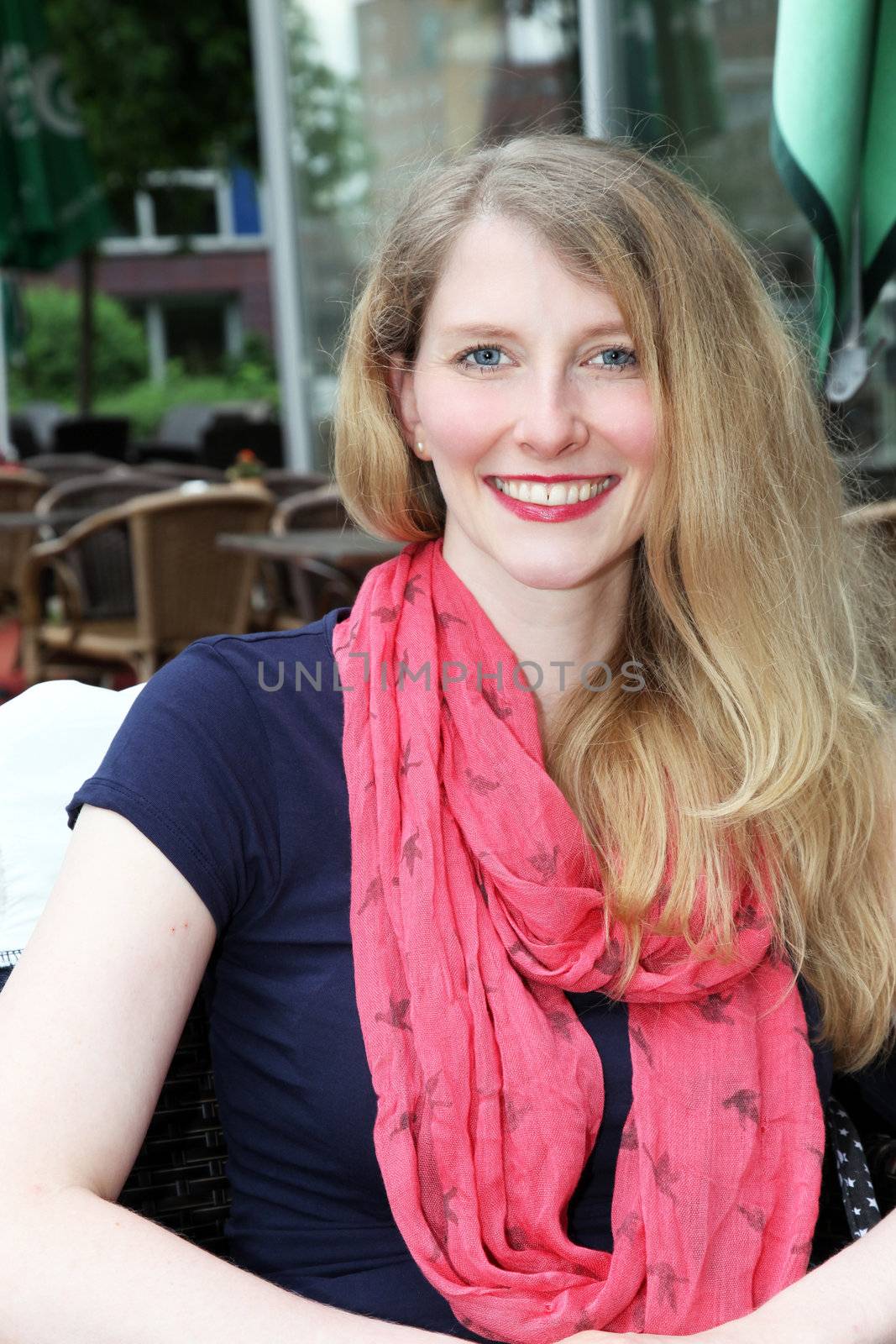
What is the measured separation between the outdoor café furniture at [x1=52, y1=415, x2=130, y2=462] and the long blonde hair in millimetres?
12223

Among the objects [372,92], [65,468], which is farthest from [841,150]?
[65,468]

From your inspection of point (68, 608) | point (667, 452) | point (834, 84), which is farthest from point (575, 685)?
point (68, 608)

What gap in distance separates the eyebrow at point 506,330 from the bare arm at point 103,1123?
0.59 metres

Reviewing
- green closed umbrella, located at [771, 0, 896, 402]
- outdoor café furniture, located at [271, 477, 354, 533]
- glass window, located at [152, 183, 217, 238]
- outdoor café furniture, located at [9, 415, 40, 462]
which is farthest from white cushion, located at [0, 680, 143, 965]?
outdoor café furniture, located at [9, 415, 40, 462]

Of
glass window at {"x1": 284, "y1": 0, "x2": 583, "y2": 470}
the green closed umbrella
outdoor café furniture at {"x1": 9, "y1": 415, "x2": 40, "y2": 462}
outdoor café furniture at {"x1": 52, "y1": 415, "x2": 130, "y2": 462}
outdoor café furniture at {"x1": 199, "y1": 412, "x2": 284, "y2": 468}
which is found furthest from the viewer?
outdoor café furniture at {"x1": 9, "y1": 415, "x2": 40, "y2": 462}

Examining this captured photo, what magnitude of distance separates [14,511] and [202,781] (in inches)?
225

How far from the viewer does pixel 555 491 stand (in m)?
1.48

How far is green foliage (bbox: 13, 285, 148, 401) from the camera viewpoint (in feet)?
87.7

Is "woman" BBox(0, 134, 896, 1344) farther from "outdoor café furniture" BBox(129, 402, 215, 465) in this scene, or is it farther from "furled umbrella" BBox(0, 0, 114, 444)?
"outdoor café furniture" BBox(129, 402, 215, 465)

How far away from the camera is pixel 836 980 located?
1510mm

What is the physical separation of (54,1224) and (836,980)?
81cm

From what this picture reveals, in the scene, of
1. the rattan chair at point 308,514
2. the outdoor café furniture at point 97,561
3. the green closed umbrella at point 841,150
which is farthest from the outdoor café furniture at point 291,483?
the green closed umbrella at point 841,150

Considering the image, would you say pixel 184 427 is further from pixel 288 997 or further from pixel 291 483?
pixel 288 997

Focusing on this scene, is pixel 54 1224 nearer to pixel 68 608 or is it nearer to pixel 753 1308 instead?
pixel 753 1308
